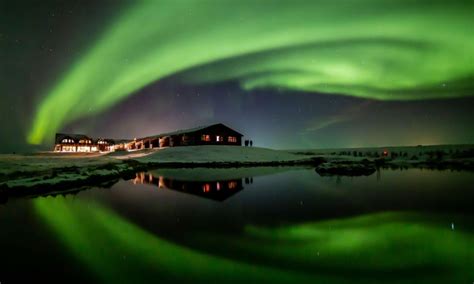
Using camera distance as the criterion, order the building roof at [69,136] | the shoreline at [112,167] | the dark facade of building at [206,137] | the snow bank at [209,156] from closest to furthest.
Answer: the shoreline at [112,167]
the snow bank at [209,156]
the dark facade of building at [206,137]
the building roof at [69,136]

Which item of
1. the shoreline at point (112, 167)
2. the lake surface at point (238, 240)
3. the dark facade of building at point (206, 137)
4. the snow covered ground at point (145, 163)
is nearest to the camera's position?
the lake surface at point (238, 240)

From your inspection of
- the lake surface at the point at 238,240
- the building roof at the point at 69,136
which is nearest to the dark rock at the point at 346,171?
the lake surface at the point at 238,240

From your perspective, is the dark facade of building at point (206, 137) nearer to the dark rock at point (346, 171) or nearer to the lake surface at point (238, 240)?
the dark rock at point (346, 171)

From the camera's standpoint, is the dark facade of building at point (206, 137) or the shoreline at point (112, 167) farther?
the dark facade of building at point (206, 137)

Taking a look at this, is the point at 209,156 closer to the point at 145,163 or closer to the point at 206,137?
the point at 145,163

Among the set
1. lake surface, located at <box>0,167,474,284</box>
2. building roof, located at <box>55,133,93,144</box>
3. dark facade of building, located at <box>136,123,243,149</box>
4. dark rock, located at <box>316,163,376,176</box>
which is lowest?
lake surface, located at <box>0,167,474,284</box>

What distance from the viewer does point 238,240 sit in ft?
29.8

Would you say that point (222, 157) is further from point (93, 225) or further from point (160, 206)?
point (93, 225)

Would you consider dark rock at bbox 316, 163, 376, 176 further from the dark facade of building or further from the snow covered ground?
the dark facade of building

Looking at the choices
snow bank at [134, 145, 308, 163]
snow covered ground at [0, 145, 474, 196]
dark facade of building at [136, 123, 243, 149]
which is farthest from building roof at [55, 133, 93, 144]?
snow bank at [134, 145, 308, 163]

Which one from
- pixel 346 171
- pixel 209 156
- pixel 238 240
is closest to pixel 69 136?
pixel 209 156

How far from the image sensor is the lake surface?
666 cm

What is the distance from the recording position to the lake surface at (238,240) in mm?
6656

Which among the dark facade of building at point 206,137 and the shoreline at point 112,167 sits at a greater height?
the dark facade of building at point 206,137
